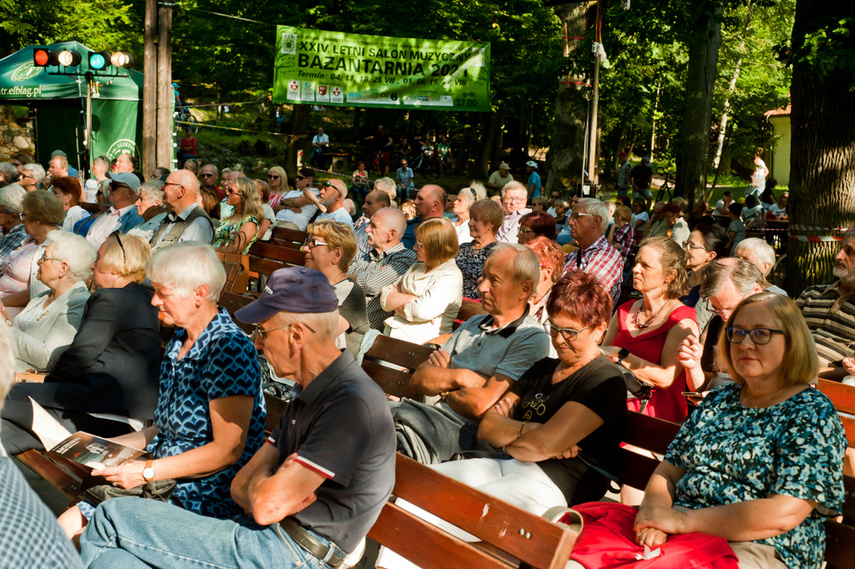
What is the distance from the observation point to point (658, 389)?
14.4ft

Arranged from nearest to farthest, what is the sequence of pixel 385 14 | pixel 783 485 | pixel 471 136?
1. pixel 783 485
2. pixel 385 14
3. pixel 471 136

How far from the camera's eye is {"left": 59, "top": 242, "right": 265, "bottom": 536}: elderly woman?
310 cm

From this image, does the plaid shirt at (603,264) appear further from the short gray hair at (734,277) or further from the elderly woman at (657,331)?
the short gray hair at (734,277)

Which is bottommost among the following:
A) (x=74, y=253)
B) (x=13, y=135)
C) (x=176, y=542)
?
(x=176, y=542)

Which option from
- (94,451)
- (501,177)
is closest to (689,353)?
(94,451)

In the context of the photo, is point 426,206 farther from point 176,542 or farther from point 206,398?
point 176,542

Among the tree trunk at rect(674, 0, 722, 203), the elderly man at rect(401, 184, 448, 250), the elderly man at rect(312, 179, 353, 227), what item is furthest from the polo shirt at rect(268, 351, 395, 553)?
the tree trunk at rect(674, 0, 722, 203)

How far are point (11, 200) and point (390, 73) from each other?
840 centimetres

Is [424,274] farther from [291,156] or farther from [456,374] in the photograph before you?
[291,156]

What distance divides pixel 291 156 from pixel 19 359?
882 inches

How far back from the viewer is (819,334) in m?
5.07

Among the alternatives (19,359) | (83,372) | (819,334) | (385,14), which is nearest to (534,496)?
(83,372)

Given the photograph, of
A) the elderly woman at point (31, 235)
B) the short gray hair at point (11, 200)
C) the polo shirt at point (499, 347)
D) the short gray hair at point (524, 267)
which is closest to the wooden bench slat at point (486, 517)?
the polo shirt at point (499, 347)

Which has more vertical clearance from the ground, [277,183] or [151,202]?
[277,183]
